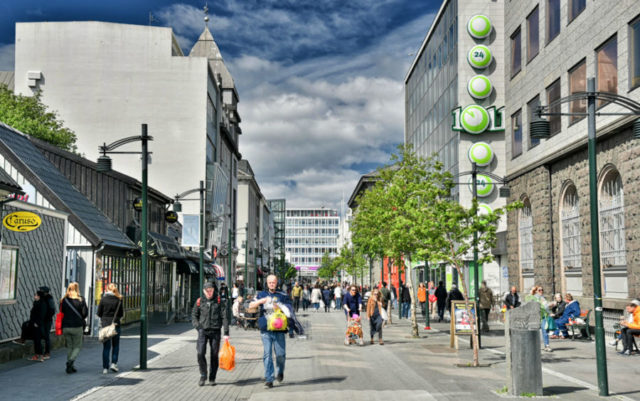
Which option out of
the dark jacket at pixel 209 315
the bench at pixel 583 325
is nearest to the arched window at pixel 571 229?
the bench at pixel 583 325

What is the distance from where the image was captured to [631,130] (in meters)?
20.6

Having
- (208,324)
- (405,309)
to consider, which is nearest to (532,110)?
(405,309)

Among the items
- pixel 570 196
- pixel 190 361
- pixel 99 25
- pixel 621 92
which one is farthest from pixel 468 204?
pixel 190 361

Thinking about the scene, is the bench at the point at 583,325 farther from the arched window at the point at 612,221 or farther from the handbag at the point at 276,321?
the handbag at the point at 276,321

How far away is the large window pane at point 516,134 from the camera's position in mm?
32275

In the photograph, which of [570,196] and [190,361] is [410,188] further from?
[190,361]

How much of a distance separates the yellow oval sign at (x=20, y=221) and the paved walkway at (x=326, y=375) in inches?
118

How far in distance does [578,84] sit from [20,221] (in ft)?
62.5

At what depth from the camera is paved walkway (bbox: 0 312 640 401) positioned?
37.4 ft

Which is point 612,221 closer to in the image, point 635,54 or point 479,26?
point 635,54

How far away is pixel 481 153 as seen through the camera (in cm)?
4391

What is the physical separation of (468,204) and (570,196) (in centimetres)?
→ 1738

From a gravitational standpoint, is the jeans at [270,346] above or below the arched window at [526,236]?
below

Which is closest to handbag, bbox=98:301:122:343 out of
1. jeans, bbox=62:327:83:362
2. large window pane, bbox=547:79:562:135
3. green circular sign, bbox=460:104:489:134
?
jeans, bbox=62:327:83:362
